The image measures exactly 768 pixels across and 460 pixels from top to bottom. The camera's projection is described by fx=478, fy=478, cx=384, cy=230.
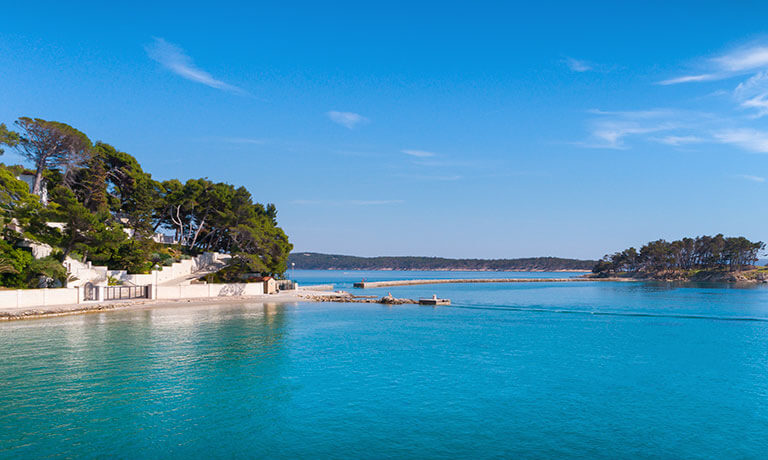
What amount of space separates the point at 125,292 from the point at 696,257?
200 meters

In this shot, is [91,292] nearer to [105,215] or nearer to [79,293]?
[79,293]

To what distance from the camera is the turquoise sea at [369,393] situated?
1454 cm

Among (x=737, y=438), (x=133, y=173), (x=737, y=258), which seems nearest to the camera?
(x=737, y=438)

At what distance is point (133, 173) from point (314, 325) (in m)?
49.4

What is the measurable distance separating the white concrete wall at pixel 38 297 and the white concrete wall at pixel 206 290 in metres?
9.05

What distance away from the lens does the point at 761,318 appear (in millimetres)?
51719

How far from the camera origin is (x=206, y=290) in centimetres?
Result: 5769

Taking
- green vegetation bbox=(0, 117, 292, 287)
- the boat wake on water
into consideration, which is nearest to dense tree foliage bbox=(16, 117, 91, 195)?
green vegetation bbox=(0, 117, 292, 287)

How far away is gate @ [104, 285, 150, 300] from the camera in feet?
165

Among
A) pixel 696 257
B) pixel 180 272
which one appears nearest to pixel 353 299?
pixel 180 272

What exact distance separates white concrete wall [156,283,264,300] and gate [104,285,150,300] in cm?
149

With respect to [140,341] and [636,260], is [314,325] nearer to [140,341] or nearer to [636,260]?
[140,341]

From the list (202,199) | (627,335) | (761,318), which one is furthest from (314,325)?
(761,318)

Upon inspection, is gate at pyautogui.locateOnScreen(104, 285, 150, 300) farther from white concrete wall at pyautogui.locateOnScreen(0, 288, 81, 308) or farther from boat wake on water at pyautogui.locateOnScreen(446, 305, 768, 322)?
boat wake on water at pyautogui.locateOnScreen(446, 305, 768, 322)
